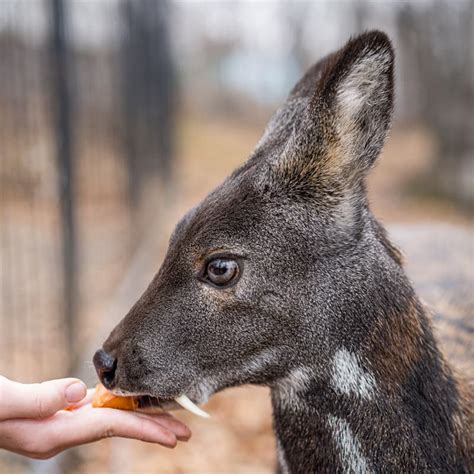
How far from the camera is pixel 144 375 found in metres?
2.59

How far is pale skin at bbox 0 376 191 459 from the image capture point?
245 centimetres

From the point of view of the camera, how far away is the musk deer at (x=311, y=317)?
256 centimetres

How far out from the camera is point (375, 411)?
2.55 metres

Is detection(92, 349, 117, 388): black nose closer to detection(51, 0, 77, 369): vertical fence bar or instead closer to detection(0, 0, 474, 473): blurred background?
detection(0, 0, 474, 473): blurred background

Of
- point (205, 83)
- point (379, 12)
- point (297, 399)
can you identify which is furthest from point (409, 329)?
point (205, 83)

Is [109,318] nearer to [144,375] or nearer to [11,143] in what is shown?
[11,143]

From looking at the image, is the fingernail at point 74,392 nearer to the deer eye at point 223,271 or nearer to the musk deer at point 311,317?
the musk deer at point 311,317

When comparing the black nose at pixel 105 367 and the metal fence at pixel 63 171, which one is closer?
the black nose at pixel 105 367

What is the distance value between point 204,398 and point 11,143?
3479mm

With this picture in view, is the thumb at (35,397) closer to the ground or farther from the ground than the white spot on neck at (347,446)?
farther from the ground

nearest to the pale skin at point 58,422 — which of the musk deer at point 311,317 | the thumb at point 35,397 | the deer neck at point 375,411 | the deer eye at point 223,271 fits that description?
the thumb at point 35,397

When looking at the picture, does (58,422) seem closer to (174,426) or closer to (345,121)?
(174,426)

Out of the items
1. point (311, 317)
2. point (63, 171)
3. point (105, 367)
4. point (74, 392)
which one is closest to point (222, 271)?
point (311, 317)

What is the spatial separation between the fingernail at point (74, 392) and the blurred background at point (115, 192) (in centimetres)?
116
